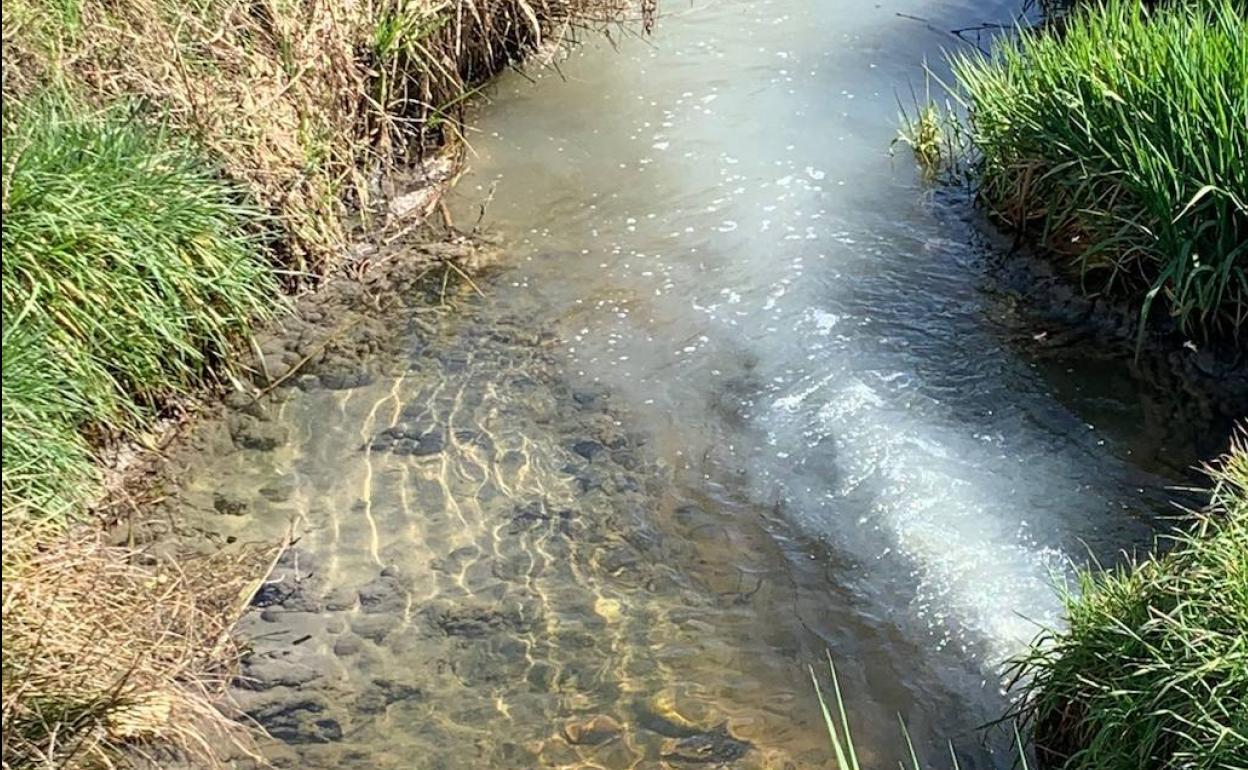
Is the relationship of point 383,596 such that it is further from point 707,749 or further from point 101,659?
point 707,749

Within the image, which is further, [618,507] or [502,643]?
[618,507]

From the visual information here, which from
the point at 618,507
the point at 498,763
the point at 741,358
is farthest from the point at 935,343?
the point at 498,763

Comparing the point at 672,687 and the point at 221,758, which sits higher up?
the point at 221,758

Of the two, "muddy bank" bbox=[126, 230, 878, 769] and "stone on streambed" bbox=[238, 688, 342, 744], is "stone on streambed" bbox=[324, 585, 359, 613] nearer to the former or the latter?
"muddy bank" bbox=[126, 230, 878, 769]

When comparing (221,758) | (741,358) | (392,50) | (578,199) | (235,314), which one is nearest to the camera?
(221,758)

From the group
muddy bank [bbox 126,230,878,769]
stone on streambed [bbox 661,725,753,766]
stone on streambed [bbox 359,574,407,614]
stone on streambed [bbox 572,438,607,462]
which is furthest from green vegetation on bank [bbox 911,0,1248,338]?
stone on streambed [bbox 359,574,407,614]

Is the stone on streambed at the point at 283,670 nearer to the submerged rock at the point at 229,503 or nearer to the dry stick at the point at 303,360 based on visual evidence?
the submerged rock at the point at 229,503

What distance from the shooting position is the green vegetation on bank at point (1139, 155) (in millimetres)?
4434

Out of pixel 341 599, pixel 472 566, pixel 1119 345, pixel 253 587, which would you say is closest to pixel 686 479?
pixel 472 566

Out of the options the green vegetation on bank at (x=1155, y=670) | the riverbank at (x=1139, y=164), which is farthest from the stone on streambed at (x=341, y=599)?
the riverbank at (x=1139, y=164)

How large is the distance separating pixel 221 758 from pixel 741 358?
96.5 inches

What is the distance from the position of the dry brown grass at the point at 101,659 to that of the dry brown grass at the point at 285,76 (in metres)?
1.74

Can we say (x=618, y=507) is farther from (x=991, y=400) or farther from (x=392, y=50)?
(x=392, y=50)

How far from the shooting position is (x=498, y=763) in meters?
3.34
